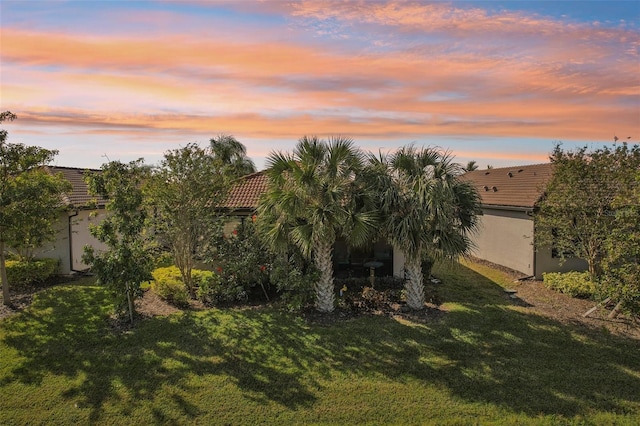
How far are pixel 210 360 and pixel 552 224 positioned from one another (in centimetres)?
1415

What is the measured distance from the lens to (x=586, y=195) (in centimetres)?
1426

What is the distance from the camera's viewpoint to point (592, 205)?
1422cm

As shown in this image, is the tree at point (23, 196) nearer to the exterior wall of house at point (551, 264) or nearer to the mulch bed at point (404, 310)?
the mulch bed at point (404, 310)

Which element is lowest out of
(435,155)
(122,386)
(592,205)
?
(122,386)

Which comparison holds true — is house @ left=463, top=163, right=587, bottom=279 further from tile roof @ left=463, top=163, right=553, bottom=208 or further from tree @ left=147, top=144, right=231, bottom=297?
tree @ left=147, top=144, right=231, bottom=297

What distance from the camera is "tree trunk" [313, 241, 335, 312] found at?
11.8 meters

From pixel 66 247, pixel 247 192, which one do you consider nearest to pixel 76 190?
pixel 66 247

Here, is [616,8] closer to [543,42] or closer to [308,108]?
[543,42]

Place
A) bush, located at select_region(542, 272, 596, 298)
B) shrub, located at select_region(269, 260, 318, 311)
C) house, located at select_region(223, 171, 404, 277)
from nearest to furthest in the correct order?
shrub, located at select_region(269, 260, 318, 311), bush, located at select_region(542, 272, 596, 298), house, located at select_region(223, 171, 404, 277)

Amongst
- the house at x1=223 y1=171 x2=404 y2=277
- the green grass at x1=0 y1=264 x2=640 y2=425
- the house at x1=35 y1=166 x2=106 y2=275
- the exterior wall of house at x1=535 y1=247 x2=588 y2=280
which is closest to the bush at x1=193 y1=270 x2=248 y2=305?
the green grass at x1=0 y1=264 x2=640 y2=425

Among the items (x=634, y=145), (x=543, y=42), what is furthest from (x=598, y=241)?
(x=543, y=42)

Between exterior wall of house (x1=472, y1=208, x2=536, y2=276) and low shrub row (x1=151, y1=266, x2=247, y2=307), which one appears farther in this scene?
exterior wall of house (x1=472, y1=208, x2=536, y2=276)

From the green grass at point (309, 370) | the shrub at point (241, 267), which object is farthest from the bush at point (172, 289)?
the shrub at point (241, 267)

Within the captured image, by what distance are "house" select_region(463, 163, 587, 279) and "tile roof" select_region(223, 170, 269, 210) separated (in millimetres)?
9757
